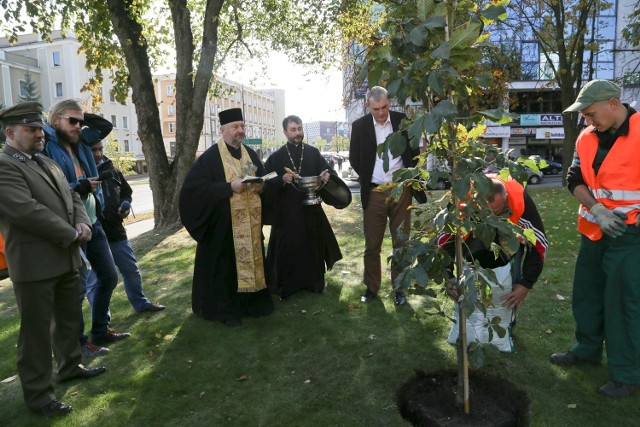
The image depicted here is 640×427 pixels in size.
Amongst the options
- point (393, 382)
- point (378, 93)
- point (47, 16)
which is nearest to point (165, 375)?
point (393, 382)

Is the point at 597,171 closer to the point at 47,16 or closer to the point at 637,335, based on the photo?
the point at 637,335

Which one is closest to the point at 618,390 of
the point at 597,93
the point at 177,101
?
the point at 597,93

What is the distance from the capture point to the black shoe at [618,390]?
3.09m

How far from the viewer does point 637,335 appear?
122 inches

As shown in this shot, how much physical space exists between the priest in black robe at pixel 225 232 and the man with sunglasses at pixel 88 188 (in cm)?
81

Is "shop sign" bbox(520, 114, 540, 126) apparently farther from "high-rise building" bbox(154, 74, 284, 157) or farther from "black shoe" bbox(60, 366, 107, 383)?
"black shoe" bbox(60, 366, 107, 383)

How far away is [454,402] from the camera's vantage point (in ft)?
10.1

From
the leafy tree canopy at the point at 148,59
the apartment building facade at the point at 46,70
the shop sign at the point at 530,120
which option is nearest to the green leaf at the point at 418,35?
the leafy tree canopy at the point at 148,59

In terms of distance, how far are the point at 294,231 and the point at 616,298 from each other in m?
3.27

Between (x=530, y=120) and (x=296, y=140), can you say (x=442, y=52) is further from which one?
(x=530, y=120)

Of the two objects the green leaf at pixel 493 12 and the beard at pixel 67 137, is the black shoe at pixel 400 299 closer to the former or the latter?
the green leaf at pixel 493 12

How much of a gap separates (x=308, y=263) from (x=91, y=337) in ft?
7.61

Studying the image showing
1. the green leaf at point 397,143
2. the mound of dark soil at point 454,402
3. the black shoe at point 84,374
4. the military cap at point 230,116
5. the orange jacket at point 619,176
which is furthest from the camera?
the military cap at point 230,116

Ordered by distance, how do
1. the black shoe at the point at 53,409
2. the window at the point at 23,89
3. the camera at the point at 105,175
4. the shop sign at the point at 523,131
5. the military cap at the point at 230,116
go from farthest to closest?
the window at the point at 23,89 → the shop sign at the point at 523,131 → the military cap at the point at 230,116 → the camera at the point at 105,175 → the black shoe at the point at 53,409
